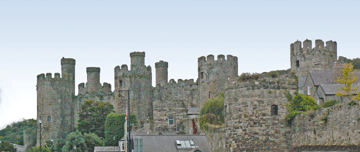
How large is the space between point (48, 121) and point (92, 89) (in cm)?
771

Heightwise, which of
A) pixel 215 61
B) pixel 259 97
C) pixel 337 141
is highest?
pixel 215 61

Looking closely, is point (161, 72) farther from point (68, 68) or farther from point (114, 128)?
point (114, 128)

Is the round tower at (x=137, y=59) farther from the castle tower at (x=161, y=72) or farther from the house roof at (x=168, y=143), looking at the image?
the house roof at (x=168, y=143)

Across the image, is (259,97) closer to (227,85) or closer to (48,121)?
(227,85)

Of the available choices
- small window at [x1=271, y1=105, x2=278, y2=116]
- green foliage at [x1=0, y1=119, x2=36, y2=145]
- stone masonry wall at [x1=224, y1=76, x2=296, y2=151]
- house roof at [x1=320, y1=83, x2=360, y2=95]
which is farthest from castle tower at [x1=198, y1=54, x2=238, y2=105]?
green foliage at [x1=0, y1=119, x2=36, y2=145]

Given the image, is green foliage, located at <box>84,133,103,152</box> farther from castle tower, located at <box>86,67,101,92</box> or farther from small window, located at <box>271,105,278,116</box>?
small window, located at <box>271,105,278,116</box>

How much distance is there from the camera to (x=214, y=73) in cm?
6347

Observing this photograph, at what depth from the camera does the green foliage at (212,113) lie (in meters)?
48.6

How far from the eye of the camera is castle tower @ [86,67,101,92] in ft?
260

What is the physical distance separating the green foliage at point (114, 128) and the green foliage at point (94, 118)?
459 centimetres

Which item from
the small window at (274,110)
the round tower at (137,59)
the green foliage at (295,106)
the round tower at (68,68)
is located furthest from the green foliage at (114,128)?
the small window at (274,110)

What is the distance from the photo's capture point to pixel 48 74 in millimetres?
75125

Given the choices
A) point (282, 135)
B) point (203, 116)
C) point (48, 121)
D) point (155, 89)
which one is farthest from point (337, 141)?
point (48, 121)

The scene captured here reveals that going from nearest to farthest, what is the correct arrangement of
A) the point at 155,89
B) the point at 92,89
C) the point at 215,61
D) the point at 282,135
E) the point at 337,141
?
the point at 337,141, the point at 282,135, the point at 215,61, the point at 155,89, the point at 92,89
